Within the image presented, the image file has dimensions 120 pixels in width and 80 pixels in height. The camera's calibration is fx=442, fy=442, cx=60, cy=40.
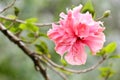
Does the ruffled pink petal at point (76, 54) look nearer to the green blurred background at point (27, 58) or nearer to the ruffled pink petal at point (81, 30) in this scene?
the ruffled pink petal at point (81, 30)

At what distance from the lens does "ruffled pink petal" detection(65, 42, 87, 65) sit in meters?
1.00

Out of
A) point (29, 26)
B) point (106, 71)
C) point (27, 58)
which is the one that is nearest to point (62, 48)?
point (29, 26)

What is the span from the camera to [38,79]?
2.50 metres

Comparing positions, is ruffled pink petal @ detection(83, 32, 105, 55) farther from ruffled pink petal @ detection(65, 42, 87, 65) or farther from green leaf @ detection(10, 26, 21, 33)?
green leaf @ detection(10, 26, 21, 33)

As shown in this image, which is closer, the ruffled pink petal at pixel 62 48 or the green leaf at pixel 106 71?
the ruffled pink petal at pixel 62 48

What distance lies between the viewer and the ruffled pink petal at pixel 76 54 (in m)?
1.00

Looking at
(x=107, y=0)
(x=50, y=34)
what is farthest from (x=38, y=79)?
(x=50, y=34)

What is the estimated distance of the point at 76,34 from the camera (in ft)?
3.23

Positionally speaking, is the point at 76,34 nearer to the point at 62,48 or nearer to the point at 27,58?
the point at 62,48

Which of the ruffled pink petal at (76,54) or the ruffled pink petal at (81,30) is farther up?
the ruffled pink petal at (81,30)

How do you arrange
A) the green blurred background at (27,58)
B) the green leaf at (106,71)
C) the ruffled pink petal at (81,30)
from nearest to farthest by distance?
the ruffled pink petal at (81,30)
the green leaf at (106,71)
the green blurred background at (27,58)

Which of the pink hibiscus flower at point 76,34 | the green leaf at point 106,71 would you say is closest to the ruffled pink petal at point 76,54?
the pink hibiscus flower at point 76,34

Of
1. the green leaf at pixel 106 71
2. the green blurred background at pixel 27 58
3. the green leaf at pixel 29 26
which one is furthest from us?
the green blurred background at pixel 27 58

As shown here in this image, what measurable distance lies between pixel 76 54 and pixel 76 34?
0.05 m
